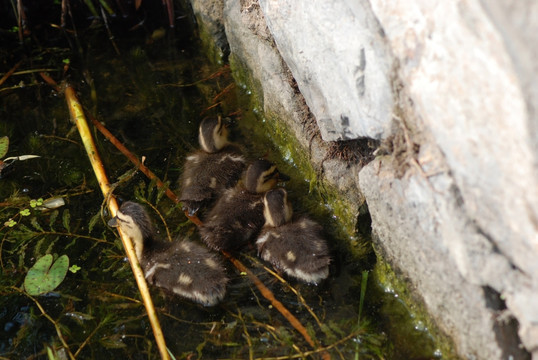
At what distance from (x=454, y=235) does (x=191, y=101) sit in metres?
2.86

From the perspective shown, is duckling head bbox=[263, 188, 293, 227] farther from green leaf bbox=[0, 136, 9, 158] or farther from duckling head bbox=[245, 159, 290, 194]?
green leaf bbox=[0, 136, 9, 158]

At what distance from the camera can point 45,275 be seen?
346cm

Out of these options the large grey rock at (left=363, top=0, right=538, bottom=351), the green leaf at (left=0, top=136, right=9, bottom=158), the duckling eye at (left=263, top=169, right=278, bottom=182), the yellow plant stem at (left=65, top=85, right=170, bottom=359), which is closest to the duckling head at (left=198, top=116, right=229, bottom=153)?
the duckling eye at (left=263, top=169, right=278, bottom=182)

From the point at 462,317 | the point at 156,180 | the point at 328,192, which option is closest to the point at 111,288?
the point at 156,180

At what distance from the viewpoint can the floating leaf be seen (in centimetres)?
341

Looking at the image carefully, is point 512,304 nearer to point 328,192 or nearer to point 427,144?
point 427,144

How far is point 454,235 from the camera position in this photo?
2459mm

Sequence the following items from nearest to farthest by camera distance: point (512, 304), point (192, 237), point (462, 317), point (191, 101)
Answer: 1. point (512, 304)
2. point (462, 317)
3. point (192, 237)
4. point (191, 101)

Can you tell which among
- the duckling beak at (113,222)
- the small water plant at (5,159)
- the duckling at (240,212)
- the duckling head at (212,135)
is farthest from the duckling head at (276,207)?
the small water plant at (5,159)

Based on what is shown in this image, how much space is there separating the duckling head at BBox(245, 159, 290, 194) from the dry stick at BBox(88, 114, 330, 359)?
1.29ft

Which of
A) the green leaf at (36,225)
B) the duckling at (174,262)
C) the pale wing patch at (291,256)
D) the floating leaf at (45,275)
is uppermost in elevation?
the pale wing patch at (291,256)

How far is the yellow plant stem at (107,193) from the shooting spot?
10.3ft

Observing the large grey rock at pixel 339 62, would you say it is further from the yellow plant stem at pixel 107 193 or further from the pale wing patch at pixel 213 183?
the yellow plant stem at pixel 107 193

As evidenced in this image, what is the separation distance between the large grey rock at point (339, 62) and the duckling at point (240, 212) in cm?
49
